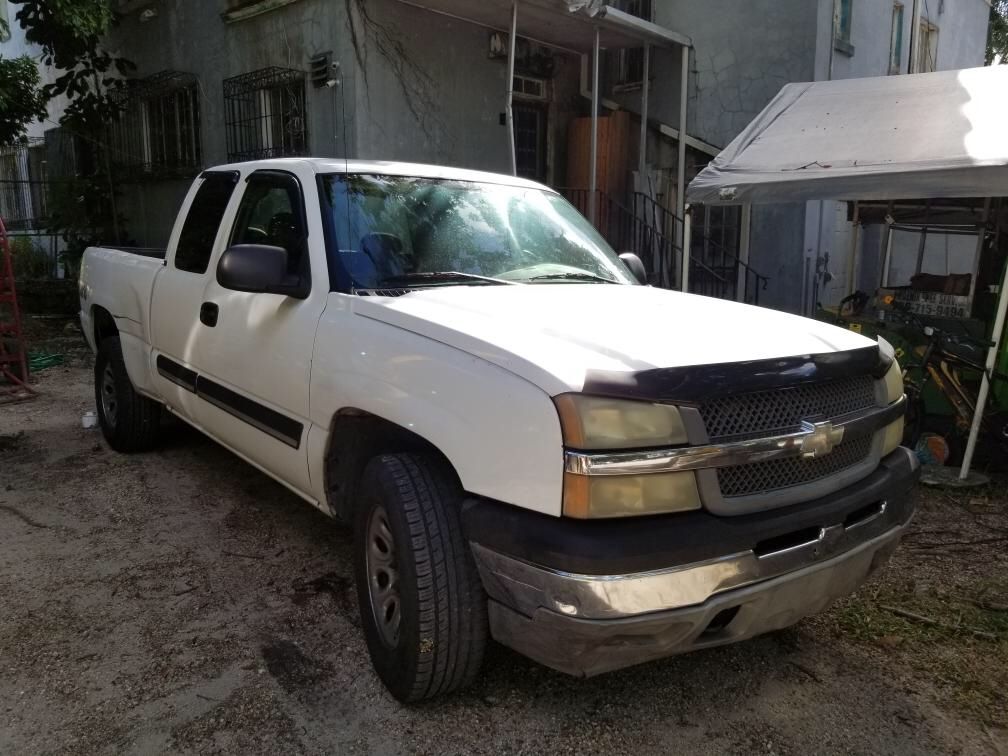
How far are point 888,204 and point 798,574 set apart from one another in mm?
6153

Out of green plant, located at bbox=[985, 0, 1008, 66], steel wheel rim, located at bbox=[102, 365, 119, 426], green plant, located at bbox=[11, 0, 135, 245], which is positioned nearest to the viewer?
steel wheel rim, located at bbox=[102, 365, 119, 426]

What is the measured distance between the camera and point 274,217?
357 cm

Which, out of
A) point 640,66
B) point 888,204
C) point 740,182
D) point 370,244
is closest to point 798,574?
point 370,244

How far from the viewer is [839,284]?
10438 mm

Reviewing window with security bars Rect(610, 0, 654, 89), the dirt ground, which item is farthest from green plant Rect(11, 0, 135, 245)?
the dirt ground

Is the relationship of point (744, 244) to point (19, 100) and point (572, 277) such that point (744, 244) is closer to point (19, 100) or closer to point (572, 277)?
point (572, 277)

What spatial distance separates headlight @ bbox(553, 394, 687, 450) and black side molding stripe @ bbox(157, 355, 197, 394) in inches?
103

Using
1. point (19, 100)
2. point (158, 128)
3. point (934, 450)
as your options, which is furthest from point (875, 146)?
point (19, 100)

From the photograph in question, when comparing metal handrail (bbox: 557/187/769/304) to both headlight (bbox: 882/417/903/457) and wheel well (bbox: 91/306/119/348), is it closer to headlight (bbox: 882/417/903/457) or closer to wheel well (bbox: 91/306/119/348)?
wheel well (bbox: 91/306/119/348)

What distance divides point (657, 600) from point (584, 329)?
2.84 ft

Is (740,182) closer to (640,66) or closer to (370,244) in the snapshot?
(370,244)

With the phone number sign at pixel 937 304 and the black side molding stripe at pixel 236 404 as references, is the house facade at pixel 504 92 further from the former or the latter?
the black side molding stripe at pixel 236 404

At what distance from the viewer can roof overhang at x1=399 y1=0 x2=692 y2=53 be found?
8.20 m

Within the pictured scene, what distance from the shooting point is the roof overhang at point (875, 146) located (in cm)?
499
